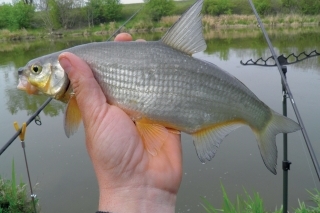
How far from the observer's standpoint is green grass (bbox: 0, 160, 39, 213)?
158 inches

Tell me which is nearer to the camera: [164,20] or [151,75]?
[151,75]

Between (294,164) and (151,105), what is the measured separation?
182 inches

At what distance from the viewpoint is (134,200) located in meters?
1.99

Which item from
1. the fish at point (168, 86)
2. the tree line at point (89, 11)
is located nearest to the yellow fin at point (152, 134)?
the fish at point (168, 86)

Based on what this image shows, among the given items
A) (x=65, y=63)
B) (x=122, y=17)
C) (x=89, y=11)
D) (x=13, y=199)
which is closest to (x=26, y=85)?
(x=65, y=63)

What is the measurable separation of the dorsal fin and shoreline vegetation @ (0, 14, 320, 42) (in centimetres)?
3313

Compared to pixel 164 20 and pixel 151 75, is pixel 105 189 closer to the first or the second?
pixel 151 75

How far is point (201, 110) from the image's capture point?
1972 mm

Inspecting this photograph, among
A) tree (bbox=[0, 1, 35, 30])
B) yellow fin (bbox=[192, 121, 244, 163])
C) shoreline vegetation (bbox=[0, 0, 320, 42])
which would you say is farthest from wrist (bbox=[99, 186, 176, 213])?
tree (bbox=[0, 1, 35, 30])

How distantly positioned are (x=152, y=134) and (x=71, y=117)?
541 millimetres

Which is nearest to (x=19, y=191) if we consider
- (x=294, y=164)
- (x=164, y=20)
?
(x=294, y=164)

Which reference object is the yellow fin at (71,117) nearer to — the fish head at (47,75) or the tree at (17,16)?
the fish head at (47,75)

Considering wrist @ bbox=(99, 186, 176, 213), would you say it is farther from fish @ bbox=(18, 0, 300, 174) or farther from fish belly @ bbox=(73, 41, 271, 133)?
fish belly @ bbox=(73, 41, 271, 133)

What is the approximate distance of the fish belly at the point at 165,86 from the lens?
192cm
